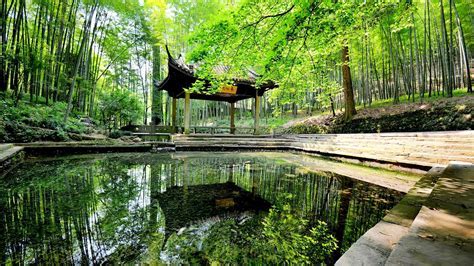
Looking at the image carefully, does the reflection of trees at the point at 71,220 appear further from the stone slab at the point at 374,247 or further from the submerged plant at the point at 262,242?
the stone slab at the point at 374,247

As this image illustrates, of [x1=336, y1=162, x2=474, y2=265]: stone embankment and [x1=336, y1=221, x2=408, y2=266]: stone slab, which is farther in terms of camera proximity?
[x1=336, y1=221, x2=408, y2=266]: stone slab

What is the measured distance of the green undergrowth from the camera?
6.92 metres

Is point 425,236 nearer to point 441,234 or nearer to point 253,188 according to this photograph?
point 441,234

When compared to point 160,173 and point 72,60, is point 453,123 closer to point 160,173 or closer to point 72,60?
point 160,173

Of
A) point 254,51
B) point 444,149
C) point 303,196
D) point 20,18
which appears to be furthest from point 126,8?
point 444,149

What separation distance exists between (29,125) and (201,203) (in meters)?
9.01

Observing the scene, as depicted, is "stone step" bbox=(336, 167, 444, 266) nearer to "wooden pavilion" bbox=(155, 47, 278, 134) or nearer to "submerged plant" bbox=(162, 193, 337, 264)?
"submerged plant" bbox=(162, 193, 337, 264)

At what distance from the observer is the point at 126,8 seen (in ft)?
43.0

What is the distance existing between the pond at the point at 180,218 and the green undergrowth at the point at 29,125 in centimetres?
426

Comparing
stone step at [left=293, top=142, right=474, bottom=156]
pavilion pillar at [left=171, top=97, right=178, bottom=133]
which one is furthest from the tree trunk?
pavilion pillar at [left=171, top=97, right=178, bottom=133]

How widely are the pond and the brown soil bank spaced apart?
6301 millimetres

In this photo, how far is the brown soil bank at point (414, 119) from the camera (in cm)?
719

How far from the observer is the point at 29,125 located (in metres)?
7.96

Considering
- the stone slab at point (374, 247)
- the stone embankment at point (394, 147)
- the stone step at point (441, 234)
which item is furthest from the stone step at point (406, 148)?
the stone slab at point (374, 247)
